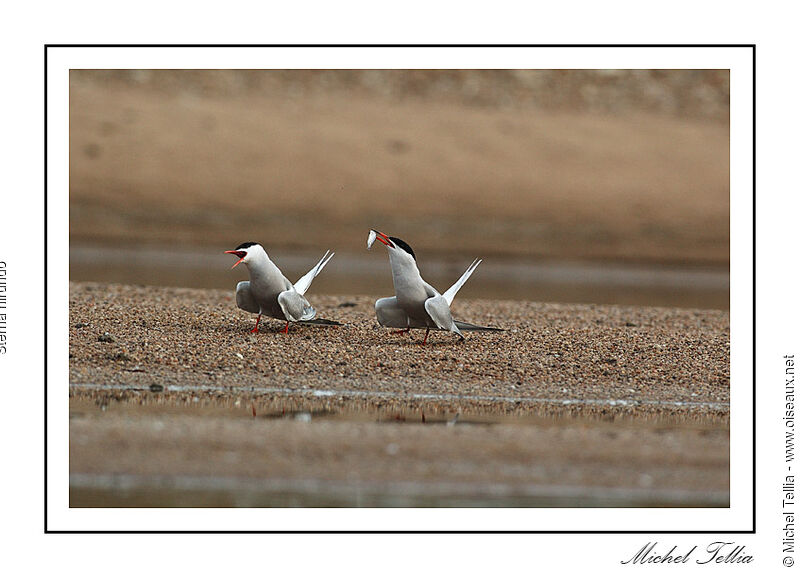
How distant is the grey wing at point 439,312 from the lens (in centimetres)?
876

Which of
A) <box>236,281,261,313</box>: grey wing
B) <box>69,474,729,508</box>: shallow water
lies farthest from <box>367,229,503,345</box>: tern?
<box>69,474,729,508</box>: shallow water

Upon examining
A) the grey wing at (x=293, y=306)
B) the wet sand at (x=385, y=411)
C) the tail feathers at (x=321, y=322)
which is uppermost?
the grey wing at (x=293, y=306)

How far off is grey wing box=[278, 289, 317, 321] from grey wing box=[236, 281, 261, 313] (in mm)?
298

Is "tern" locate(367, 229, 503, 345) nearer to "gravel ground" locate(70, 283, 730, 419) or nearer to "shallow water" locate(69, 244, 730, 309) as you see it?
"gravel ground" locate(70, 283, 730, 419)

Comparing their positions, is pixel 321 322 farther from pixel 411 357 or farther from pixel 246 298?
pixel 411 357

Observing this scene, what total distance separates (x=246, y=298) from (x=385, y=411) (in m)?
2.42

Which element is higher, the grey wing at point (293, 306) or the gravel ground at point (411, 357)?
the grey wing at point (293, 306)

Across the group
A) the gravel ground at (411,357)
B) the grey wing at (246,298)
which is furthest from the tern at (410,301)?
the grey wing at (246,298)

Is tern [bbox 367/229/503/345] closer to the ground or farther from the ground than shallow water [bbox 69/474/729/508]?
farther from the ground

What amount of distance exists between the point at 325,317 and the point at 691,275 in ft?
27.8

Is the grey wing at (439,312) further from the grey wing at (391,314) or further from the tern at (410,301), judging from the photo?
the grey wing at (391,314)

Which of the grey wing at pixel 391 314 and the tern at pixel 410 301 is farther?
the grey wing at pixel 391 314

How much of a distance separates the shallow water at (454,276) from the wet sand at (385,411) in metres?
2.53

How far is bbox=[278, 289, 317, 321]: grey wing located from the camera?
8.85 m
